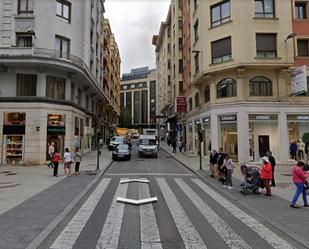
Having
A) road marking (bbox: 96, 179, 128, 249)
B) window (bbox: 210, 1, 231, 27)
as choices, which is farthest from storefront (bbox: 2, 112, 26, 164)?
window (bbox: 210, 1, 231, 27)

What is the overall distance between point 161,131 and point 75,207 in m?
74.6

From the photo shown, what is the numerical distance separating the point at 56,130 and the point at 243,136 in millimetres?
15404

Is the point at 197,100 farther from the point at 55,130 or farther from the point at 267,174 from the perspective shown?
the point at 267,174

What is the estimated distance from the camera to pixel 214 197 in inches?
450

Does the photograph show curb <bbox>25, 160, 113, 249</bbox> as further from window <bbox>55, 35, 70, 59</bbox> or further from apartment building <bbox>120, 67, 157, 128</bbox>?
apartment building <bbox>120, 67, 157, 128</bbox>

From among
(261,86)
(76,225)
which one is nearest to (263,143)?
(261,86)

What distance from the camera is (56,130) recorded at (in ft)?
78.2

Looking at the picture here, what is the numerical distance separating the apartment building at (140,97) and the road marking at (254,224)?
126 metres

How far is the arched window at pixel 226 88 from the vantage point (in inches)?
943

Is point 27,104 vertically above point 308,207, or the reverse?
point 27,104

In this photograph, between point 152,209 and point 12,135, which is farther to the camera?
point 12,135

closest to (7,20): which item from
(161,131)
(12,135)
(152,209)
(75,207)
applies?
(12,135)

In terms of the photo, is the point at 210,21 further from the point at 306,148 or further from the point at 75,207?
the point at 75,207

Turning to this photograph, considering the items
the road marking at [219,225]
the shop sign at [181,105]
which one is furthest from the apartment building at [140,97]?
the road marking at [219,225]
